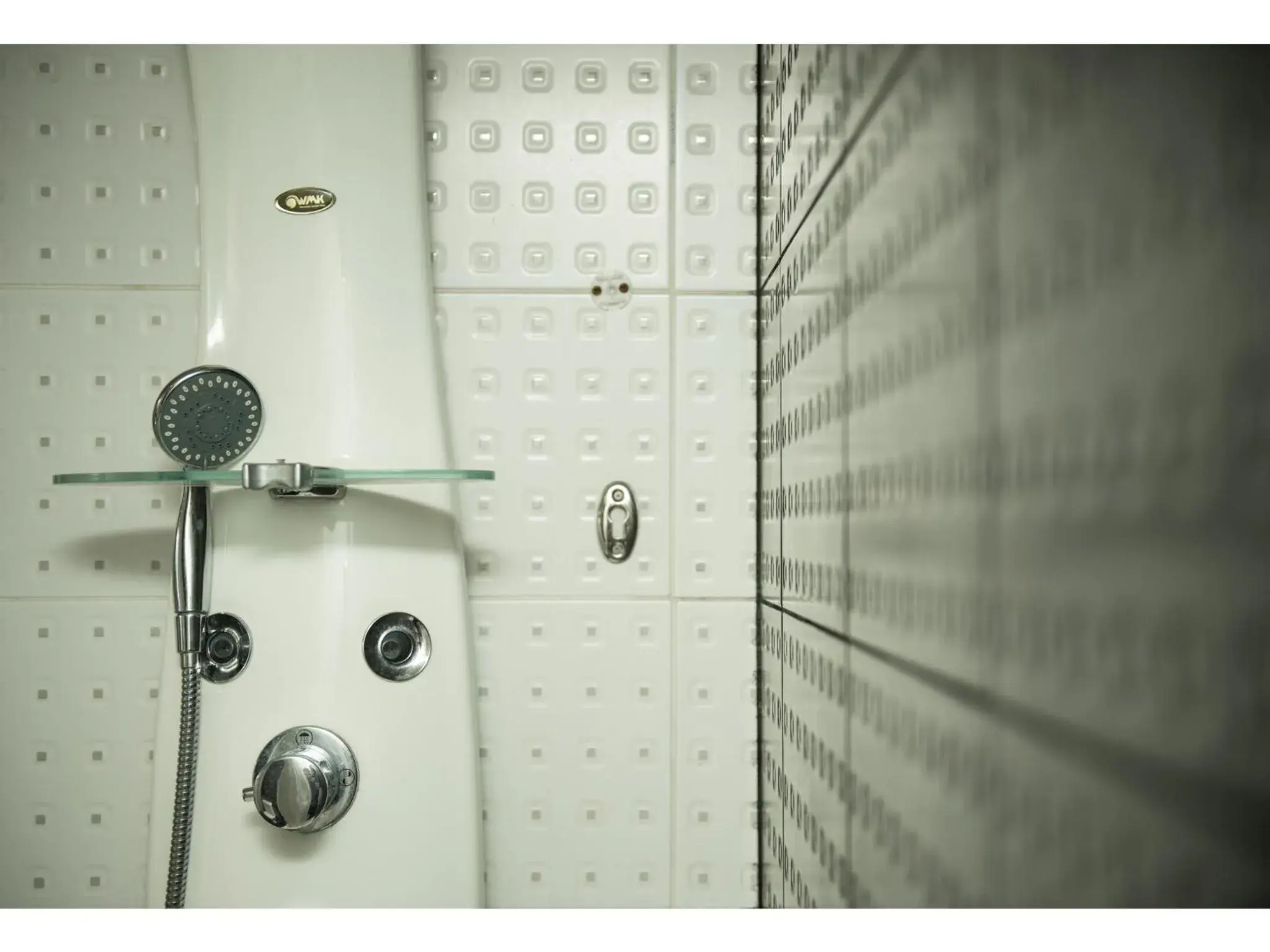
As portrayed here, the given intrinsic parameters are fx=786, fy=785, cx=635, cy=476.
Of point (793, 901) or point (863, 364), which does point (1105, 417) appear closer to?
point (863, 364)

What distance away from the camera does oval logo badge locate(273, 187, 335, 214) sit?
2.41ft

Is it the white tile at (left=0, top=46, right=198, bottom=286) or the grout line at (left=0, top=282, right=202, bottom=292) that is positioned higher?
the white tile at (left=0, top=46, right=198, bottom=286)

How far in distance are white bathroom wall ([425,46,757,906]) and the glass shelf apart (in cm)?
15

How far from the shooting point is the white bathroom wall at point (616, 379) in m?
0.82

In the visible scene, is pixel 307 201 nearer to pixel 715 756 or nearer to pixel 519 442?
pixel 519 442

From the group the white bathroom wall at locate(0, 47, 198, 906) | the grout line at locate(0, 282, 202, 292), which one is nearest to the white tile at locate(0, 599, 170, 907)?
the white bathroom wall at locate(0, 47, 198, 906)

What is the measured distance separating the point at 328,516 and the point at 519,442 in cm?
20

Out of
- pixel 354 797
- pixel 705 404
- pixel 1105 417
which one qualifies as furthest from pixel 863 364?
pixel 354 797

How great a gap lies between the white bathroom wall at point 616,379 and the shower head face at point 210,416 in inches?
7.7

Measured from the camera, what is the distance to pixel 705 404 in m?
0.83

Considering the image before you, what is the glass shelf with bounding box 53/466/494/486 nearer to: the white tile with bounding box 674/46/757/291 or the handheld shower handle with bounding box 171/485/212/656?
the handheld shower handle with bounding box 171/485/212/656

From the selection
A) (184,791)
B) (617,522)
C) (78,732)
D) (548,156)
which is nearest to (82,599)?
(78,732)

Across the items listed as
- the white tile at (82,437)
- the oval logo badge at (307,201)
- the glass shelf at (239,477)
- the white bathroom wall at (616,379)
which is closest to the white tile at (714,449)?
the white bathroom wall at (616,379)

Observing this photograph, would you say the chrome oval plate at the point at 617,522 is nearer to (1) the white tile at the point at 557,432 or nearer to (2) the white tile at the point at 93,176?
(1) the white tile at the point at 557,432
